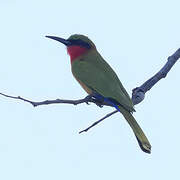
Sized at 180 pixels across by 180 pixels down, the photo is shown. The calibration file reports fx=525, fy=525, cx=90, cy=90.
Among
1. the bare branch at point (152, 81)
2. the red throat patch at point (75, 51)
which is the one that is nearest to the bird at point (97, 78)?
the red throat patch at point (75, 51)

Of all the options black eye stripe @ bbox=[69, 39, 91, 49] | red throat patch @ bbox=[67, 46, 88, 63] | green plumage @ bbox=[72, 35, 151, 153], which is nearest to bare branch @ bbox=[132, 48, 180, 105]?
green plumage @ bbox=[72, 35, 151, 153]

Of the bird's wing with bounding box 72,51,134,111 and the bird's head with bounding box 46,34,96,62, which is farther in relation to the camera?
the bird's head with bounding box 46,34,96,62

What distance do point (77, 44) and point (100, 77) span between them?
121cm

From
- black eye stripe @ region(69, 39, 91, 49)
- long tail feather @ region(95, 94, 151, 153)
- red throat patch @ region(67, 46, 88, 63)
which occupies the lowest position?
red throat patch @ region(67, 46, 88, 63)

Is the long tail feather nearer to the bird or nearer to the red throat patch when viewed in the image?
the bird

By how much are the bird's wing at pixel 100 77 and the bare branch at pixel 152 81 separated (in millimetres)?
110

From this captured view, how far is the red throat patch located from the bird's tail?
2173mm

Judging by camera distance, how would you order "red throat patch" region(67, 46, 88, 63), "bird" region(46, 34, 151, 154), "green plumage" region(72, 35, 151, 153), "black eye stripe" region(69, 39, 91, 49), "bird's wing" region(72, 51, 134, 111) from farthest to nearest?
"black eye stripe" region(69, 39, 91, 49) < "red throat patch" region(67, 46, 88, 63) < "bird's wing" region(72, 51, 134, 111) < "bird" region(46, 34, 151, 154) < "green plumage" region(72, 35, 151, 153)

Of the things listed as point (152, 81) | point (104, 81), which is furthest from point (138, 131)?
point (104, 81)

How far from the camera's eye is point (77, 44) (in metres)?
8.65

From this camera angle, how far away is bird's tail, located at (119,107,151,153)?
595 cm

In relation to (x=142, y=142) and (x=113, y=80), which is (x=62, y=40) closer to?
(x=113, y=80)

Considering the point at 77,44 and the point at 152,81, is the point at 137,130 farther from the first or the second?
the point at 77,44

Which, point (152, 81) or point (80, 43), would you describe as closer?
point (152, 81)
